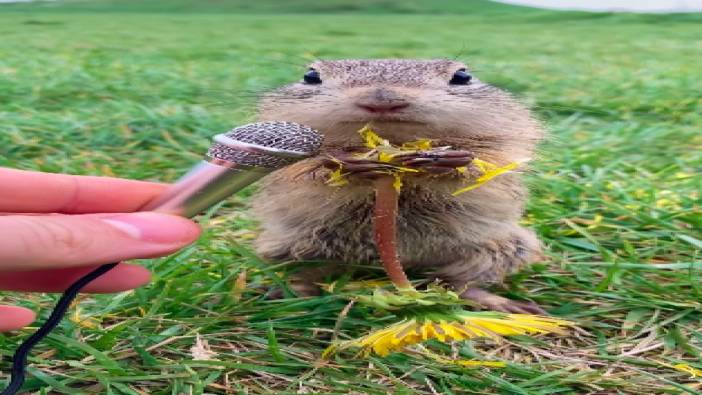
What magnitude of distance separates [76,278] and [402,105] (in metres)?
0.78

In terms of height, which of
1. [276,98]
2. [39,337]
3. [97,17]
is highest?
[276,98]

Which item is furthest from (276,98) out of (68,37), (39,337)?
(68,37)

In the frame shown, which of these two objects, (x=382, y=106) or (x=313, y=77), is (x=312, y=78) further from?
(x=382, y=106)

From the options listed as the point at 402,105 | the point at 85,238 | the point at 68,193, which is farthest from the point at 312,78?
the point at 85,238

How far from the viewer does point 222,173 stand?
1490mm

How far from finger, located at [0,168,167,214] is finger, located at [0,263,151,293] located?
0.40 feet

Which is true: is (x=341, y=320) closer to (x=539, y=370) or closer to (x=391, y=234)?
(x=391, y=234)

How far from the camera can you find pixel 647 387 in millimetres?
1732

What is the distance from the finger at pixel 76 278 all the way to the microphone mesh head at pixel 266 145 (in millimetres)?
327

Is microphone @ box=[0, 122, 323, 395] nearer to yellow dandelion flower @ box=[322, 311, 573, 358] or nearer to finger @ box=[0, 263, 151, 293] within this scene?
finger @ box=[0, 263, 151, 293]

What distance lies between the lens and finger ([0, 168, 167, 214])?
1.68m

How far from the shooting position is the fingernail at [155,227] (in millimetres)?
1366

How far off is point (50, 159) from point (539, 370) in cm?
257

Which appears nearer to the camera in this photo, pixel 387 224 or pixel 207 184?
pixel 207 184
